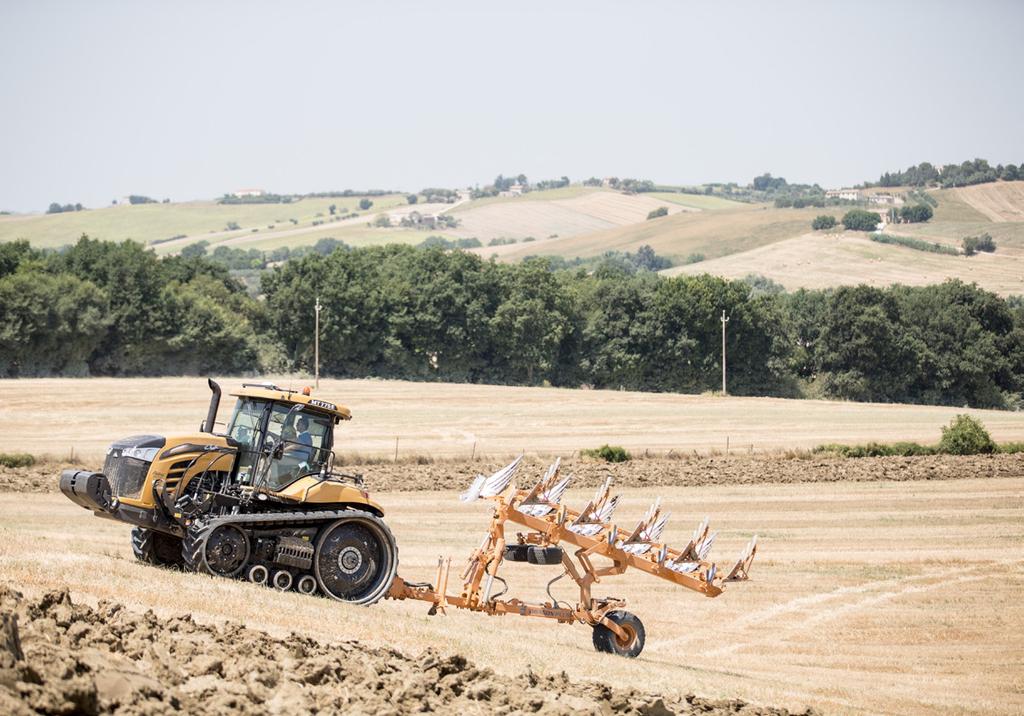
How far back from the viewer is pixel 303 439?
17891 mm

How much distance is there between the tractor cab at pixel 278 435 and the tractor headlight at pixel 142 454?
1.07m

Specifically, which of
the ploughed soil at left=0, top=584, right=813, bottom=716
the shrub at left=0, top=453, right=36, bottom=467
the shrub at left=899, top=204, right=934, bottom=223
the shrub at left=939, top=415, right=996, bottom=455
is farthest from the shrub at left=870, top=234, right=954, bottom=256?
the ploughed soil at left=0, top=584, right=813, bottom=716

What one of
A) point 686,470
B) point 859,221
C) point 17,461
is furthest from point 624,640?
point 859,221

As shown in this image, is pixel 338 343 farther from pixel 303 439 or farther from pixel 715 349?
pixel 303 439

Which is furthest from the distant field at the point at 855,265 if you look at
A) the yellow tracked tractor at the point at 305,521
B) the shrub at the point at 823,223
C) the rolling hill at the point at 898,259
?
the yellow tracked tractor at the point at 305,521

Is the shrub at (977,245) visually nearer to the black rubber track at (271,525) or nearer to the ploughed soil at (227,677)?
the black rubber track at (271,525)

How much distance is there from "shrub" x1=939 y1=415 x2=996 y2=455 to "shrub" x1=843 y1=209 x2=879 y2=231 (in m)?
137

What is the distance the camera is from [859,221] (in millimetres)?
186250

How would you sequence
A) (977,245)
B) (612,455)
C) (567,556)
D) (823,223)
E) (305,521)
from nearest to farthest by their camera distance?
1. (305,521)
2. (567,556)
3. (612,455)
4. (977,245)
5. (823,223)

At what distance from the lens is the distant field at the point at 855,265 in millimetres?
143500

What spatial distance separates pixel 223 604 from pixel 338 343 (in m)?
83.6

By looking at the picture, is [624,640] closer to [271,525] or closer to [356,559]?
[356,559]

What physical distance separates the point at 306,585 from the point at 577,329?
8787 centimetres

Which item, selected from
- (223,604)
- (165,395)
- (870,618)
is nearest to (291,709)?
(223,604)
